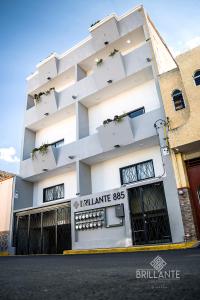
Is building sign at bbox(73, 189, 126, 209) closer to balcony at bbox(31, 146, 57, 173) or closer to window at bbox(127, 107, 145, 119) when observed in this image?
balcony at bbox(31, 146, 57, 173)

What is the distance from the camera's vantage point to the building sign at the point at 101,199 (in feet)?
39.4

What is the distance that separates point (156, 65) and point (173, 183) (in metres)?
7.53

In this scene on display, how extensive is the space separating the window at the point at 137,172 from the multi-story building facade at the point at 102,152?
6cm

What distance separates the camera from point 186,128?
434 inches

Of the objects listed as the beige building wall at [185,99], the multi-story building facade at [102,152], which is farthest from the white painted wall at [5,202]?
the beige building wall at [185,99]

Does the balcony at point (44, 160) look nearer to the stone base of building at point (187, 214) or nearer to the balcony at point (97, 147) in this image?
the balcony at point (97, 147)

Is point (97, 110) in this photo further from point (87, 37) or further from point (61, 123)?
point (87, 37)

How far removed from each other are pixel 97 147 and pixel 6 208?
27.3ft

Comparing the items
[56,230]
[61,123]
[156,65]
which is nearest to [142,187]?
[56,230]

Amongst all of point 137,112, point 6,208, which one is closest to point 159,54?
point 137,112

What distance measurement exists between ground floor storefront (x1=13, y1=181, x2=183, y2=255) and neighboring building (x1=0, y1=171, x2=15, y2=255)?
100cm

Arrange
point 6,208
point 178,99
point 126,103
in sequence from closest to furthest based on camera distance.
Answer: point 178,99, point 126,103, point 6,208

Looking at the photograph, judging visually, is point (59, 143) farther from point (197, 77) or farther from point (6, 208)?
point (197, 77)

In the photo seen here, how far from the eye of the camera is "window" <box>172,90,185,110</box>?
12172 mm
